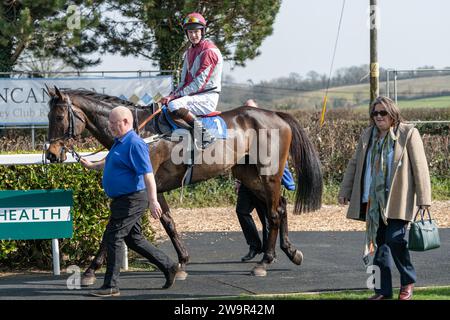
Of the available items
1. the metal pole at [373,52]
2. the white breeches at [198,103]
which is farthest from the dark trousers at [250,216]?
the metal pole at [373,52]

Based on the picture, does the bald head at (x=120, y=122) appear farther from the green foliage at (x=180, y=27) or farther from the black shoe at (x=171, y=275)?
the green foliage at (x=180, y=27)

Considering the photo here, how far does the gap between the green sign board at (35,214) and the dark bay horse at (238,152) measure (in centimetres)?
59

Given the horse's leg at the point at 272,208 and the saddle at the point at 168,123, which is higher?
the saddle at the point at 168,123

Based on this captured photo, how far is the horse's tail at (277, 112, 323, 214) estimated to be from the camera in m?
9.80

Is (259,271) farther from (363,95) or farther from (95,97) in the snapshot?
(363,95)

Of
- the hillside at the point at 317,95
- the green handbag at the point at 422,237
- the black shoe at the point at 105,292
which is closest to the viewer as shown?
the green handbag at the point at 422,237

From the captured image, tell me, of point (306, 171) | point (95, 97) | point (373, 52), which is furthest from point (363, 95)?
point (95, 97)

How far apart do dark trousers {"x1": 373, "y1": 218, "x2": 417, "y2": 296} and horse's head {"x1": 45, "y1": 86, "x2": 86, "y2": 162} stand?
10.6 feet

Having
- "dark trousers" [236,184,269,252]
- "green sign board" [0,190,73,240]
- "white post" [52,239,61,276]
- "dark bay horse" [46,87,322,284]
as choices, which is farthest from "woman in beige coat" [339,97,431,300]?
"white post" [52,239,61,276]

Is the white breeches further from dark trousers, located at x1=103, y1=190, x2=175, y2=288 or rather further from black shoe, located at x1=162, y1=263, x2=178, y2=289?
black shoe, located at x1=162, y1=263, x2=178, y2=289

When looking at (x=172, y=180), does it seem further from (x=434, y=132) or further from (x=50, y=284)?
(x=434, y=132)

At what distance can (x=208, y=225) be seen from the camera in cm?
1266

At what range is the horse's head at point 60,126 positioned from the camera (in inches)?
329

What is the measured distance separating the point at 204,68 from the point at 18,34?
8.52 m
